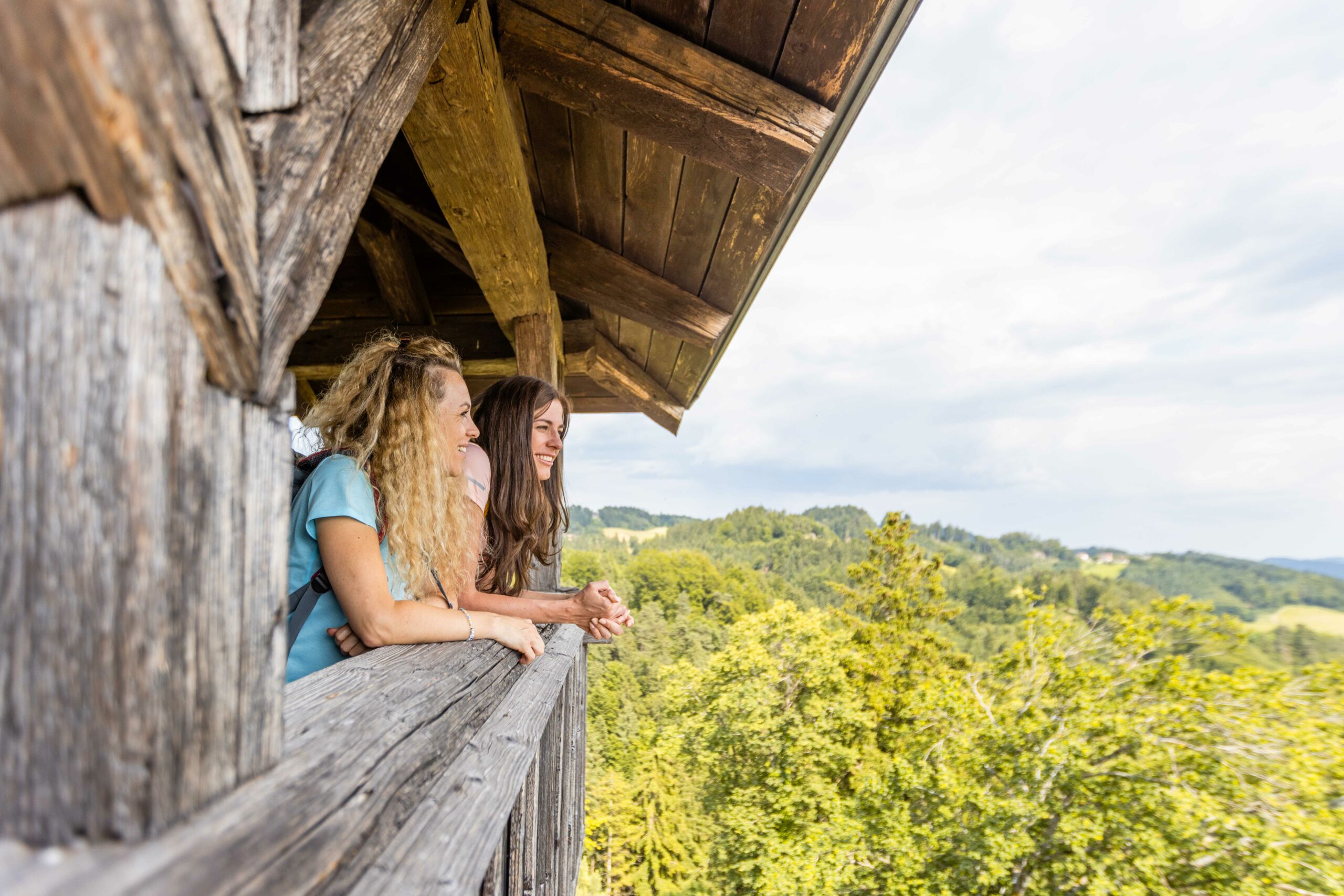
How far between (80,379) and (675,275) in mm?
2942

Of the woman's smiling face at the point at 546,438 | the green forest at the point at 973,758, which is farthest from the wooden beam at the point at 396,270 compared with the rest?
the green forest at the point at 973,758

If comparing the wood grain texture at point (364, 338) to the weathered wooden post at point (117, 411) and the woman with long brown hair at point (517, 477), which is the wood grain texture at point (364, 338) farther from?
the weathered wooden post at point (117, 411)

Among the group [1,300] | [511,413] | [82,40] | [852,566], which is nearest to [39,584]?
[1,300]

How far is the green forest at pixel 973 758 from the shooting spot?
464 inches

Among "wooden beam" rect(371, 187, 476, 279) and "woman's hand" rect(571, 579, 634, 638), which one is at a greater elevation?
"wooden beam" rect(371, 187, 476, 279)

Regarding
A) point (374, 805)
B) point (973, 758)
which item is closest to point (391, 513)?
point (374, 805)

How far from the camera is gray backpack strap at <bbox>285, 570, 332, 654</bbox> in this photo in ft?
4.78

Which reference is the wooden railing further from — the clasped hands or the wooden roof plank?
the wooden roof plank

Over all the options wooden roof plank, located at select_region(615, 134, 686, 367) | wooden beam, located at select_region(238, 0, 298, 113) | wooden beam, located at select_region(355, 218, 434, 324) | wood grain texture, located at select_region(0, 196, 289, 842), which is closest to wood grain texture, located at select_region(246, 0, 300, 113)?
wooden beam, located at select_region(238, 0, 298, 113)

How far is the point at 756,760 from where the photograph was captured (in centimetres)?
2050

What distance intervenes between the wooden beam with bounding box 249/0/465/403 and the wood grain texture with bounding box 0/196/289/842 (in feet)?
0.42

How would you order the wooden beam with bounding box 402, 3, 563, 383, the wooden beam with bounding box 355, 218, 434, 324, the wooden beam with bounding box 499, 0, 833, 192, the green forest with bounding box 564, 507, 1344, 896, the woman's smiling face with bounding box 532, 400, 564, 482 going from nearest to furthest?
the wooden beam with bounding box 402, 3, 563, 383 < the wooden beam with bounding box 499, 0, 833, 192 < the woman's smiling face with bounding box 532, 400, 564, 482 < the wooden beam with bounding box 355, 218, 434, 324 < the green forest with bounding box 564, 507, 1344, 896

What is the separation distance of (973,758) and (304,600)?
1690cm

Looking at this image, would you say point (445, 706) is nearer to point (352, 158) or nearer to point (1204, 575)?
point (352, 158)
